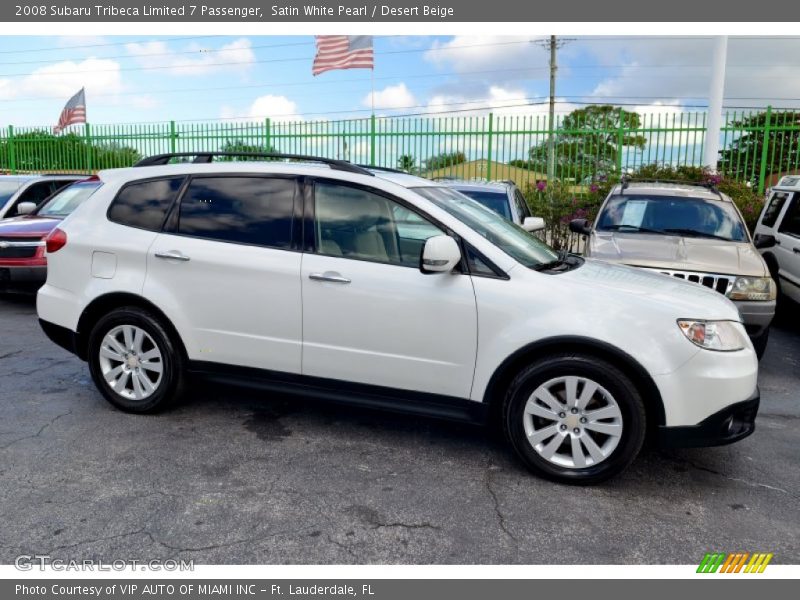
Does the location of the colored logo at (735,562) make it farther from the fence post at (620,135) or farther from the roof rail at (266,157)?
the fence post at (620,135)

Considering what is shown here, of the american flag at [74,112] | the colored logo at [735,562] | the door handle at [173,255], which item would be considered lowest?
the colored logo at [735,562]

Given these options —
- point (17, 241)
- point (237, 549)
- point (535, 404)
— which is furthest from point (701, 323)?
point (17, 241)

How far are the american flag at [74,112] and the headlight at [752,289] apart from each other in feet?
63.4

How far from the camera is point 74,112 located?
68.1 feet

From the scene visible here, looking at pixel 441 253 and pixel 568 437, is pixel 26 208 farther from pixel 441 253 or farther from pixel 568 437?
pixel 568 437

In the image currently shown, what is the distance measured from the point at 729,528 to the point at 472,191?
5489 mm

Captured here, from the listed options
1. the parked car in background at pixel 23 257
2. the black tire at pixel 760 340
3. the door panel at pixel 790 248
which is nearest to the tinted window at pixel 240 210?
the black tire at pixel 760 340

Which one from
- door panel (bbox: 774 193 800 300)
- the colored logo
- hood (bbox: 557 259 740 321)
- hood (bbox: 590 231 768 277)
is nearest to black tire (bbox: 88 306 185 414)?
hood (bbox: 557 259 740 321)

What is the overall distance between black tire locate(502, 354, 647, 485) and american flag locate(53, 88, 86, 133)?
19998 millimetres

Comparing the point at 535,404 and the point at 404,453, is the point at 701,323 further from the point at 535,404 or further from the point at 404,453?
the point at 404,453

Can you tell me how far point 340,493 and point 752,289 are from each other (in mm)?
4197

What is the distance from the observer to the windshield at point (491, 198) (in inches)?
322

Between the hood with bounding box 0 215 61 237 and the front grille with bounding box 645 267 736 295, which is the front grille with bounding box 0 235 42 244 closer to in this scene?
the hood with bounding box 0 215 61 237

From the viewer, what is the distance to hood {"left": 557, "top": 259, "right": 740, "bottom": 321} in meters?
3.78
